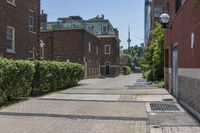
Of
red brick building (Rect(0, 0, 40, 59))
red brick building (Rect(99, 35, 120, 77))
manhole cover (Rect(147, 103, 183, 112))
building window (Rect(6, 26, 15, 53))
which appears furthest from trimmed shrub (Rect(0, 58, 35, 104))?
red brick building (Rect(99, 35, 120, 77))

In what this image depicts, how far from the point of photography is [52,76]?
79.2 ft

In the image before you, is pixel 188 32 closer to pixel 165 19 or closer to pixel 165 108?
pixel 165 108

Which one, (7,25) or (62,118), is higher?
(7,25)

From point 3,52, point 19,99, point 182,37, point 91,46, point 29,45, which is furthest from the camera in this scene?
point 91,46

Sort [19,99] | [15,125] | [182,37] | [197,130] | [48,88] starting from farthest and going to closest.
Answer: [48,88], [19,99], [182,37], [15,125], [197,130]

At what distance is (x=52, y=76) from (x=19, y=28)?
7.46m

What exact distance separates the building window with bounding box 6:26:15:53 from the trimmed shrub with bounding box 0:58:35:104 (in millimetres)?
9457

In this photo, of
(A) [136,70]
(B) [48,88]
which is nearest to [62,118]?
(B) [48,88]

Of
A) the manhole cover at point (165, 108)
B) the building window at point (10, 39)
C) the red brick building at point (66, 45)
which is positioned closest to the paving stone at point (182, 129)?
the manhole cover at point (165, 108)

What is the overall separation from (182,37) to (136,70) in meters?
128

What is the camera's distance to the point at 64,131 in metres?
10.2

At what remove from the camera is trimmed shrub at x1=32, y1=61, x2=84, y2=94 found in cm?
2102

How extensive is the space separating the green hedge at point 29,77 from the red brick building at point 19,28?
3.75 meters

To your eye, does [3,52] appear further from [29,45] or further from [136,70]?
[136,70]
